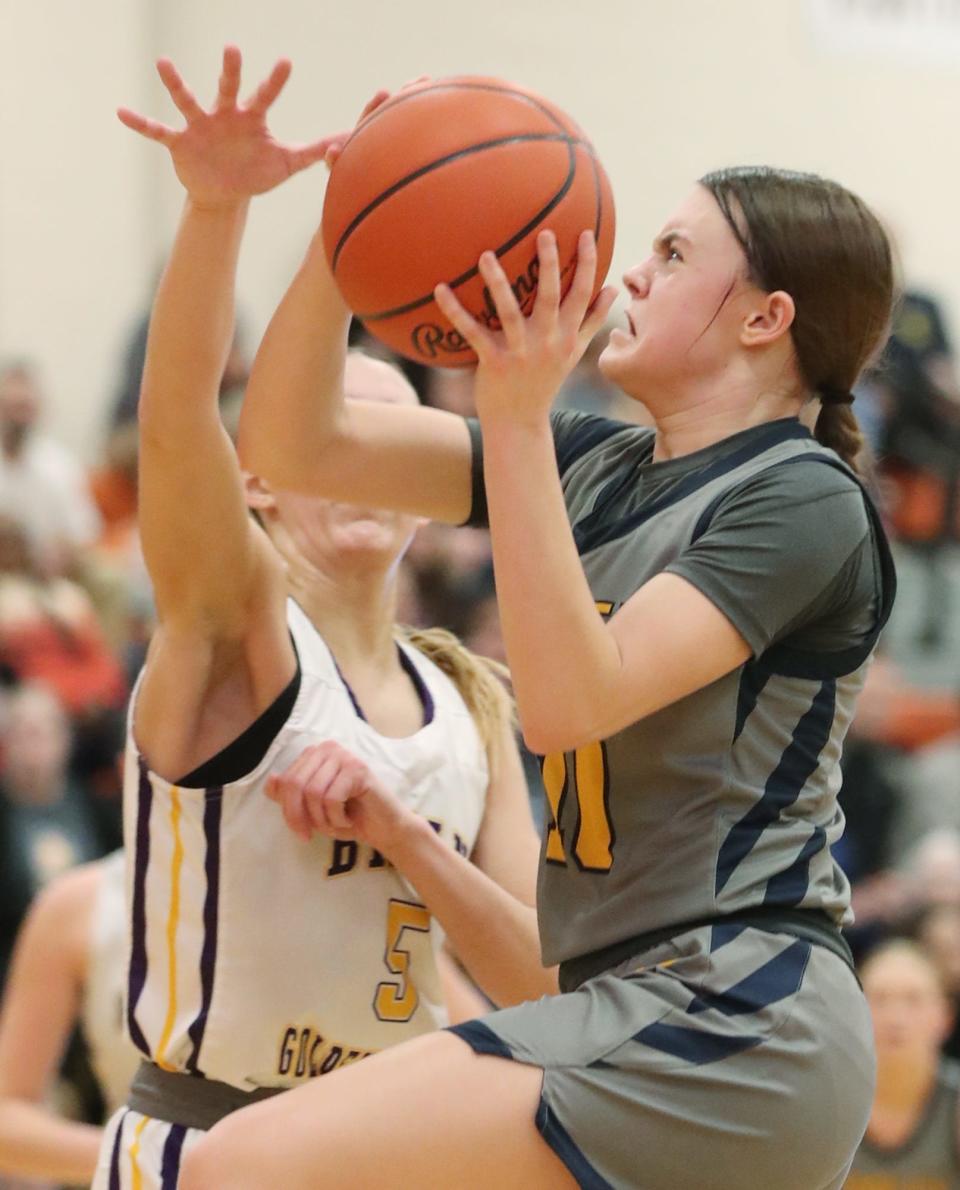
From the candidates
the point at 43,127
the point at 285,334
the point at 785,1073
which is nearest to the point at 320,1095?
the point at 785,1073

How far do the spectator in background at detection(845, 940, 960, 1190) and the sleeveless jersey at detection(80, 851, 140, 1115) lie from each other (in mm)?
2261

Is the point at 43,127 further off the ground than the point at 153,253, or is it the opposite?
the point at 43,127

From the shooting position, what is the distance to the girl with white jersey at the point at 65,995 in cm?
402

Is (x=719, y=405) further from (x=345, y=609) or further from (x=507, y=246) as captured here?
(x=345, y=609)

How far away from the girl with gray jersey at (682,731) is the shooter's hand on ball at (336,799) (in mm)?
340

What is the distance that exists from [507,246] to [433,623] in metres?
4.88

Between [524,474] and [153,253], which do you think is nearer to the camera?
[524,474]

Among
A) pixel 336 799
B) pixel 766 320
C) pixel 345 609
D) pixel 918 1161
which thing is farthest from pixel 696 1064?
pixel 918 1161

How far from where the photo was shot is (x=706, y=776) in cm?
229

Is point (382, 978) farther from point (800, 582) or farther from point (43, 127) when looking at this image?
point (43, 127)

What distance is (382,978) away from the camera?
9.57ft

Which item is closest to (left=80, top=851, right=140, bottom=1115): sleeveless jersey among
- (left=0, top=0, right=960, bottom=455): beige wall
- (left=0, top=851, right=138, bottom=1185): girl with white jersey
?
(left=0, top=851, right=138, bottom=1185): girl with white jersey

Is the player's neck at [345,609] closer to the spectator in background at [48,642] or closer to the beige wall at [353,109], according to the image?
the spectator in background at [48,642]

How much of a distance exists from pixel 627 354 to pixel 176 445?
0.66 metres
